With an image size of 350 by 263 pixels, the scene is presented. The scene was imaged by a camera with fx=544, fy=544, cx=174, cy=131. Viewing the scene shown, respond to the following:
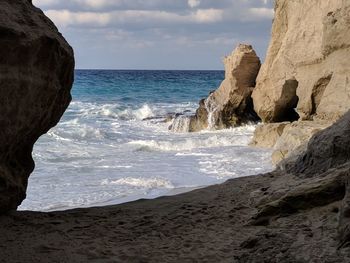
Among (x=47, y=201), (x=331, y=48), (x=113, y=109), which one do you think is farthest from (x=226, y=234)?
(x=113, y=109)

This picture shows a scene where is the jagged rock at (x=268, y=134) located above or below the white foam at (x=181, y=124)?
above

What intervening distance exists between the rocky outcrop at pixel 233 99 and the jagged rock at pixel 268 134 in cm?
401

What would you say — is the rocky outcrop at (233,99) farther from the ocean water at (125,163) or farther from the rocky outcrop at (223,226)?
the rocky outcrop at (223,226)

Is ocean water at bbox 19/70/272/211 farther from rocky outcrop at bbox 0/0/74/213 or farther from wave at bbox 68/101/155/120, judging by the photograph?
wave at bbox 68/101/155/120

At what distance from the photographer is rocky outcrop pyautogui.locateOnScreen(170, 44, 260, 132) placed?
17703 mm

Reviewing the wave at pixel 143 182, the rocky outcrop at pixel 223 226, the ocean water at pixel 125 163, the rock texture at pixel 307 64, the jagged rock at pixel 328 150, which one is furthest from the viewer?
the rock texture at pixel 307 64

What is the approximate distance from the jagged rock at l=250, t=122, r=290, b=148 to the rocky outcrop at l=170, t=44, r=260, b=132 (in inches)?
158

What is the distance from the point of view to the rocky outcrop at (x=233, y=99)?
17.7 meters

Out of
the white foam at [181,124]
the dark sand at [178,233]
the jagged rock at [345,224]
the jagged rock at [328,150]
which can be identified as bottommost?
the white foam at [181,124]

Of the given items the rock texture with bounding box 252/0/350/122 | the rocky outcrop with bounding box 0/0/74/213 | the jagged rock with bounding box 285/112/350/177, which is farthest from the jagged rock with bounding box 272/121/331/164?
the rocky outcrop with bounding box 0/0/74/213

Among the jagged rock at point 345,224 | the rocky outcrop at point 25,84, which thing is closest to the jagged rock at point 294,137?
the rocky outcrop at point 25,84

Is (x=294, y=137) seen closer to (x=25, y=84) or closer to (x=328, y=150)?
(x=328, y=150)

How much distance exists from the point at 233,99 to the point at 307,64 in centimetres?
616

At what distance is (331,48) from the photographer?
9.63m
